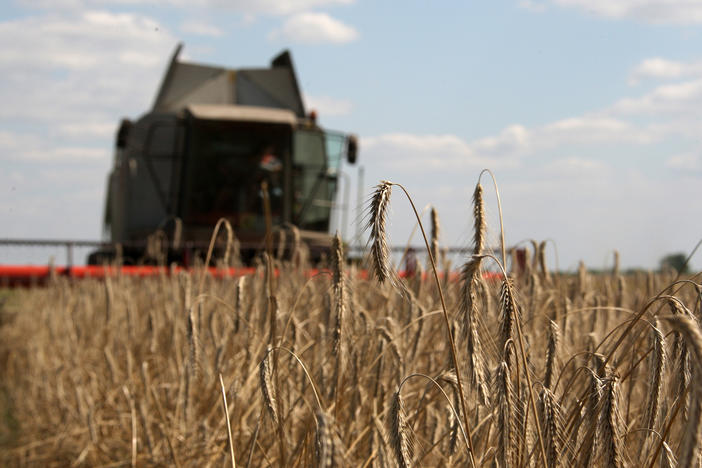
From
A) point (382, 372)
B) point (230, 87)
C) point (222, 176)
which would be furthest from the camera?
point (230, 87)

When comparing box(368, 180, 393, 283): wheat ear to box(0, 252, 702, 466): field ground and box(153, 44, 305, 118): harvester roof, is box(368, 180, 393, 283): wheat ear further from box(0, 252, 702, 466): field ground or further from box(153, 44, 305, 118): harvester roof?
box(153, 44, 305, 118): harvester roof

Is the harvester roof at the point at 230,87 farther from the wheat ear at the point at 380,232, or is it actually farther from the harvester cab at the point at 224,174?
the wheat ear at the point at 380,232

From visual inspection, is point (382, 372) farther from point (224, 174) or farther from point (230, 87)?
point (230, 87)

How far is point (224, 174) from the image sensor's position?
9125 millimetres

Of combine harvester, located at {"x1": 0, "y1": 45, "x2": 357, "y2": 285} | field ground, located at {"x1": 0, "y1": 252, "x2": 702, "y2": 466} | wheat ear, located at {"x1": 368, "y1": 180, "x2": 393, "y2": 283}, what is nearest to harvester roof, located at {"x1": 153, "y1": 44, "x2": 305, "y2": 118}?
combine harvester, located at {"x1": 0, "y1": 45, "x2": 357, "y2": 285}

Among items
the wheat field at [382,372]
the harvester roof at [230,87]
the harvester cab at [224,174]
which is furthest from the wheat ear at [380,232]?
the harvester roof at [230,87]

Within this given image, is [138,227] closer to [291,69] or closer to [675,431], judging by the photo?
[291,69]

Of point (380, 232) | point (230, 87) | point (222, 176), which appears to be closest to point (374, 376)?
point (380, 232)

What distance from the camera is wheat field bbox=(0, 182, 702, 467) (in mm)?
1174

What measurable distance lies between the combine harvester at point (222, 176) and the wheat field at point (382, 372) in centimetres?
353

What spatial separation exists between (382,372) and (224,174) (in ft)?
24.0

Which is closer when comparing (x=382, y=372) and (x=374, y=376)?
(x=382, y=372)

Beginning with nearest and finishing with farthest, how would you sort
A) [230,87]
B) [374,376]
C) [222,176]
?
[374,376] < [222,176] < [230,87]

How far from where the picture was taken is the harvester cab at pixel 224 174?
902 centimetres
